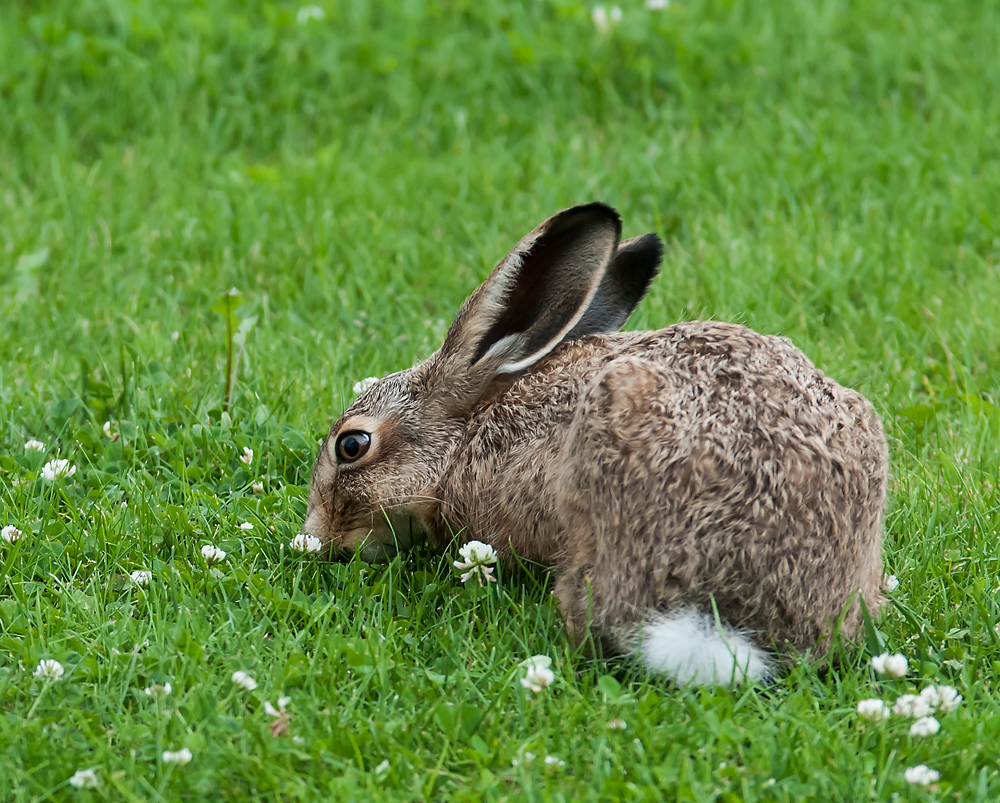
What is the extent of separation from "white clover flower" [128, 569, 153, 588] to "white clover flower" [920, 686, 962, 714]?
2316 mm

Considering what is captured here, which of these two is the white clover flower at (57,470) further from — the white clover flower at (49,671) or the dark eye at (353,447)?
the white clover flower at (49,671)

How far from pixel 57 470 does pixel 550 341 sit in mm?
1858

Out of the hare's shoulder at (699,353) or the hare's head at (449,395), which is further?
the hare's head at (449,395)

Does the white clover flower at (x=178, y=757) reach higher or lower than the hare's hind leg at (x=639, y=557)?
lower

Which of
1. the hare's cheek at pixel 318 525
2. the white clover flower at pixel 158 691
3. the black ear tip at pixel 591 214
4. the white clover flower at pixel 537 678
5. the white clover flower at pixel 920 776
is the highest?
the black ear tip at pixel 591 214

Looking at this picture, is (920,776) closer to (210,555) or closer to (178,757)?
(178,757)

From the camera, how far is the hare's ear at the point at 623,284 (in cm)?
455

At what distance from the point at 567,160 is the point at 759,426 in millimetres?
3986

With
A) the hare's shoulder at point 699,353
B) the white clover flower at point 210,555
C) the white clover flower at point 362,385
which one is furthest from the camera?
the white clover flower at point 362,385

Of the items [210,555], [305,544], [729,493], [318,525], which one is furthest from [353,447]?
[729,493]

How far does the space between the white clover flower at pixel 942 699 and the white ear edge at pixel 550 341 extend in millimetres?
1577

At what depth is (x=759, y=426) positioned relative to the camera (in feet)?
11.6

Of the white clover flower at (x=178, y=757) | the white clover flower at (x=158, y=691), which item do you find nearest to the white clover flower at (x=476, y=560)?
the white clover flower at (x=158, y=691)

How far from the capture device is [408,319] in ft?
19.7
